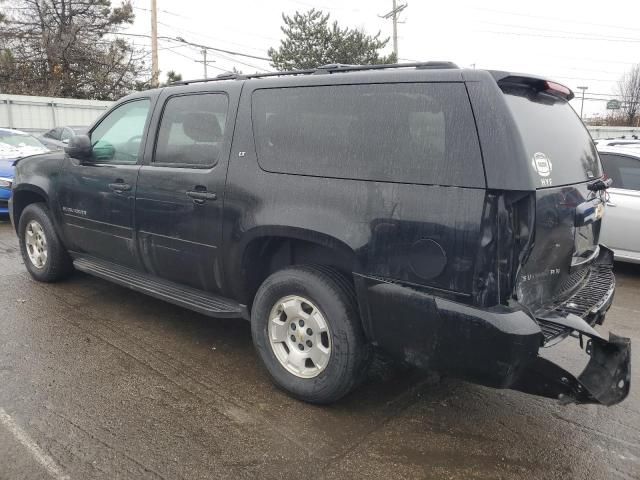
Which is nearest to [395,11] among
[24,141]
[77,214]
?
[24,141]

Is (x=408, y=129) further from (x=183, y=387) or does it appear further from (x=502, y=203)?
(x=183, y=387)

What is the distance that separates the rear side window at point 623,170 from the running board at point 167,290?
529cm

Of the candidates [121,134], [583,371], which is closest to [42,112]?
[121,134]

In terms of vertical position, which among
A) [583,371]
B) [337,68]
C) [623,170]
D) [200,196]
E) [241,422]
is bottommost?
[241,422]

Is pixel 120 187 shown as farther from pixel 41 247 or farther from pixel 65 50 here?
pixel 65 50

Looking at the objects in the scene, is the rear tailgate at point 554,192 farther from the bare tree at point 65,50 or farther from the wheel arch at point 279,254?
the bare tree at point 65,50

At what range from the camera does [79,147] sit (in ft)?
14.9

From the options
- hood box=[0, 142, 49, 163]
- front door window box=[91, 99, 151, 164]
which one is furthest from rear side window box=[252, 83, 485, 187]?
hood box=[0, 142, 49, 163]

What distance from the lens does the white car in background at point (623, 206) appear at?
6348 millimetres

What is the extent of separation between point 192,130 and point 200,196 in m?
0.61

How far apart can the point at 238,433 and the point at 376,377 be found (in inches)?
44.8

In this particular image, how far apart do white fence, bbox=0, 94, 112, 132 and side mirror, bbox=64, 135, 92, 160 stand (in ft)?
61.0

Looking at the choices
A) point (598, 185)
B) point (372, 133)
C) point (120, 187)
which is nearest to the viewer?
point (372, 133)

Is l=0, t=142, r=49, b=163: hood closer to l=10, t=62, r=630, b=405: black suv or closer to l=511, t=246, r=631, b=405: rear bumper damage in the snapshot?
l=10, t=62, r=630, b=405: black suv
